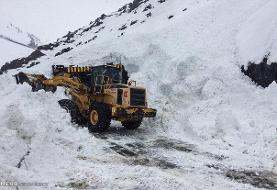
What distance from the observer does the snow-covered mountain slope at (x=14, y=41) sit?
189 ft

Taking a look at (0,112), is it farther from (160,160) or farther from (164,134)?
(164,134)

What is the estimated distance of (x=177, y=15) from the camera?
3023cm

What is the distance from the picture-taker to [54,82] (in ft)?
57.1

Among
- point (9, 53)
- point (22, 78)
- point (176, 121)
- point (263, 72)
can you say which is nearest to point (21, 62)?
point (9, 53)

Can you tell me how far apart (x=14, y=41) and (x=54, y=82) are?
63.5 metres

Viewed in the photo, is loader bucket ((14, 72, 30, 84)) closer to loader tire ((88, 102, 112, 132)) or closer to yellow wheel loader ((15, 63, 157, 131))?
yellow wheel loader ((15, 63, 157, 131))

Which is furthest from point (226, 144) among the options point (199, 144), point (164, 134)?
point (164, 134)

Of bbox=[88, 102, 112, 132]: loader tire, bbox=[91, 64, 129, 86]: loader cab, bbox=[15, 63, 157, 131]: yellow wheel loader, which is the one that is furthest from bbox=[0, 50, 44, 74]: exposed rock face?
bbox=[88, 102, 112, 132]: loader tire

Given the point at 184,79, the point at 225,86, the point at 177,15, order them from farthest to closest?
the point at 177,15 < the point at 184,79 < the point at 225,86

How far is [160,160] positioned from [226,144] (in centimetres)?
332

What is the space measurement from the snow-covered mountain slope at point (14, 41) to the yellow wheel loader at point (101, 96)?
40134 millimetres

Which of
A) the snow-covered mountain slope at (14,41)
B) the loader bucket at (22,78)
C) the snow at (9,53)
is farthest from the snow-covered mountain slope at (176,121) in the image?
the snow-covered mountain slope at (14,41)

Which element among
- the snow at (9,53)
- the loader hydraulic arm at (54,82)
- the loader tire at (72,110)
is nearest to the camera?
the loader tire at (72,110)

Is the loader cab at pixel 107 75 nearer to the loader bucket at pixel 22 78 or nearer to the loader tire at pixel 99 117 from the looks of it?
the loader tire at pixel 99 117
